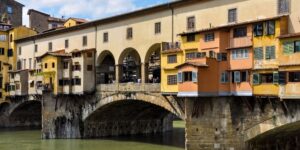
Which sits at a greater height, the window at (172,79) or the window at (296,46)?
the window at (296,46)

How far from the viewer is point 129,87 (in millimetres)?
44938

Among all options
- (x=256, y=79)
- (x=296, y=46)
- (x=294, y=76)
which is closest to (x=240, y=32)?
(x=256, y=79)

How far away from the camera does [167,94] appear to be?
125ft

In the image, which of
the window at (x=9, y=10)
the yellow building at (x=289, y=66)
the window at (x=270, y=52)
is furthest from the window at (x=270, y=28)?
the window at (x=9, y=10)

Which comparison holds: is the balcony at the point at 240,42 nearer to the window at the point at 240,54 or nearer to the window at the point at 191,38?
the window at the point at 240,54

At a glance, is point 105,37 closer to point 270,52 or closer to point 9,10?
point 270,52

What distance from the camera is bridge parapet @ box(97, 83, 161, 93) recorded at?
1640 inches

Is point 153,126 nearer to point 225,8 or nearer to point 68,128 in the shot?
point 68,128

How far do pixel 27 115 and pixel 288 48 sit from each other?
179 ft

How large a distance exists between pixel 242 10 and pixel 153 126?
28460 millimetres

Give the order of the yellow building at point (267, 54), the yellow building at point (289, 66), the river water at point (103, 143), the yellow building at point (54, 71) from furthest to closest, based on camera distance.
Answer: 1. the yellow building at point (54, 71)
2. the river water at point (103, 143)
3. the yellow building at point (267, 54)
4. the yellow building at point (289, 66)

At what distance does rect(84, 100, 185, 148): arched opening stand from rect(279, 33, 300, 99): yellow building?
21.2m

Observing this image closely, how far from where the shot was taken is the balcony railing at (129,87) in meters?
41.8

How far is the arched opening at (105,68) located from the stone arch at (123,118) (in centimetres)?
359
